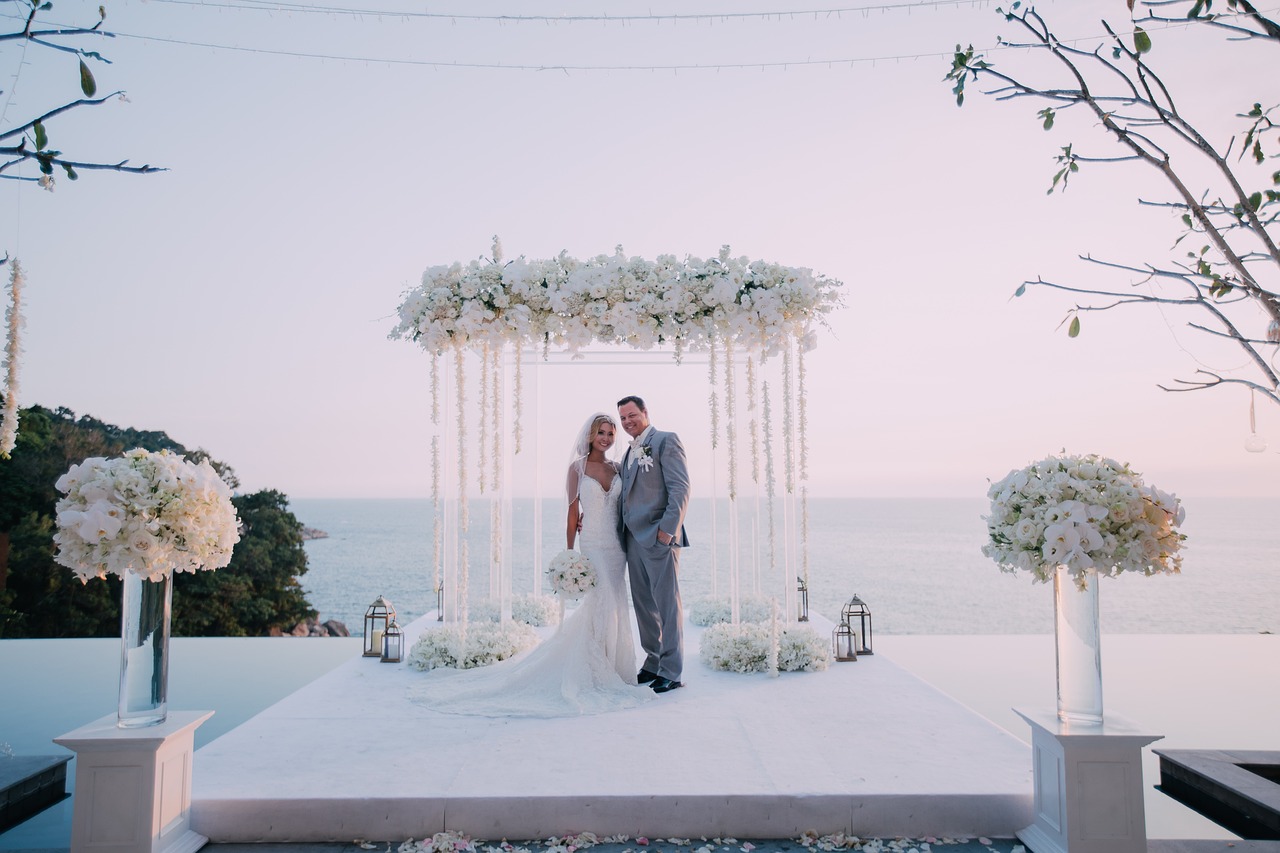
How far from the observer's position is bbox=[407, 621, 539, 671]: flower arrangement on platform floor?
546cm

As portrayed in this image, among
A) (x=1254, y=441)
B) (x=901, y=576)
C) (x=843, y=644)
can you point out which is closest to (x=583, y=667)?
(x=843, y=644)

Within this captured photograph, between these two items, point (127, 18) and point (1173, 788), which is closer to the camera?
point (1173, 788)

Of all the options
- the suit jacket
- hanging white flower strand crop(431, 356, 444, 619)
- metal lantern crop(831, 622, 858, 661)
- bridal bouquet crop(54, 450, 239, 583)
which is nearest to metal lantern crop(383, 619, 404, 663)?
hanging white flower strand crop(431, 356, 444, 619)

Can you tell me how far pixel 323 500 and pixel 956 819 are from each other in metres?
94.8

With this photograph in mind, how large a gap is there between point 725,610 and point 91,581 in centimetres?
1351

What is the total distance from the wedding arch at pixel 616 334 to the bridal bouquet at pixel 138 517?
243cm

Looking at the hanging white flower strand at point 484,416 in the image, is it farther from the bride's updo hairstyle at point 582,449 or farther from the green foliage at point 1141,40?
the green foliage at point 1141,40

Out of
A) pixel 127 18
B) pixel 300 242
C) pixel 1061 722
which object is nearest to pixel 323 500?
pixel 300 242

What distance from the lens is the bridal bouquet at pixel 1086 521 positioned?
2602 mm

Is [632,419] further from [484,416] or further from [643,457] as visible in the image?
[484,416]

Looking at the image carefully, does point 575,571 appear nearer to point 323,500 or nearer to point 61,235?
point 61,235

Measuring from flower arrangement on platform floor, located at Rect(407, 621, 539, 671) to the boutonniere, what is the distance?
170 cm

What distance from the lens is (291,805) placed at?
3035mm

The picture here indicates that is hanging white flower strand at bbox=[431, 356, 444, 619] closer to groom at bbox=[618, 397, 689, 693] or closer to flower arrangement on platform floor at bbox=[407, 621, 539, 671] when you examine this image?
flower arrangement on platform floor at bbox=[407, 621, 539, 671]
